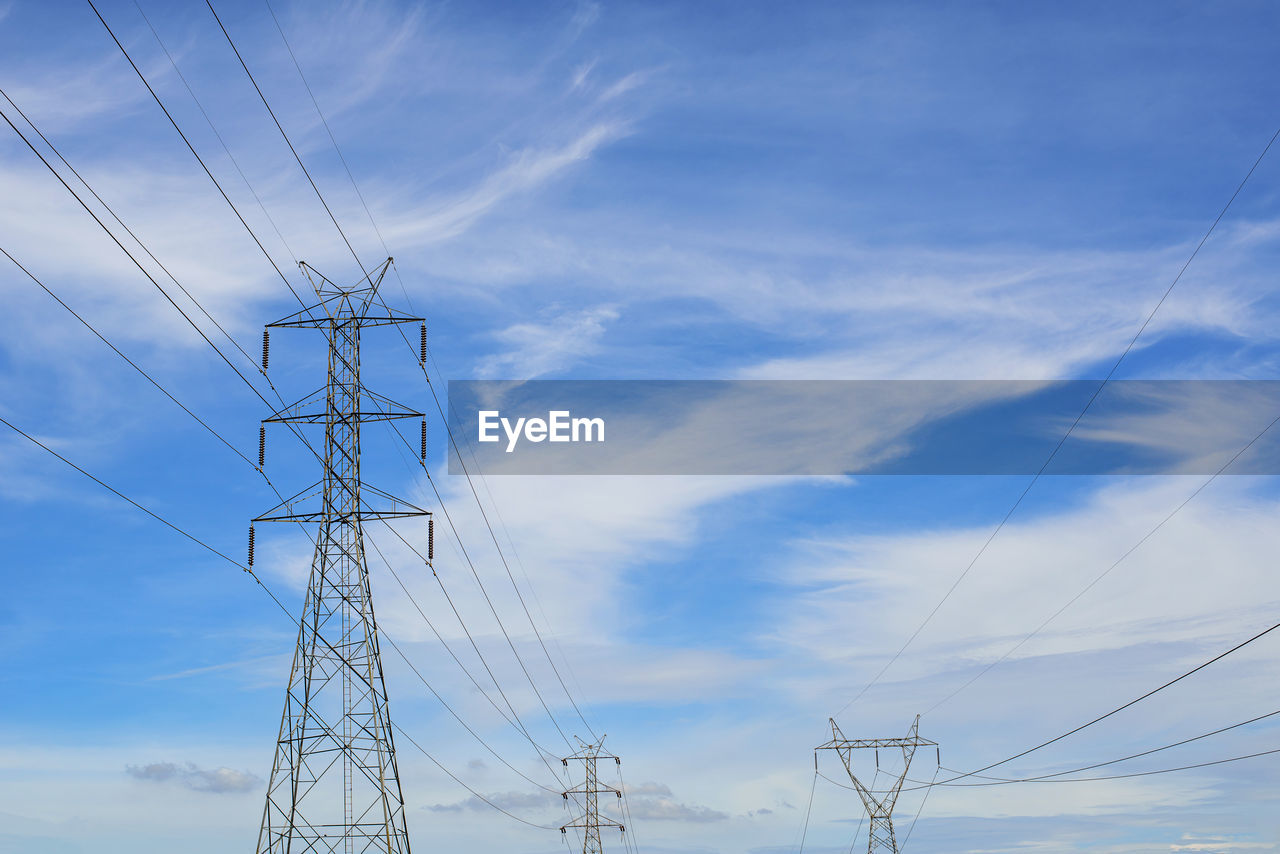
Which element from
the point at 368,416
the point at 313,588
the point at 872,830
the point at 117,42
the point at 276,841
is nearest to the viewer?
the point at 117,42

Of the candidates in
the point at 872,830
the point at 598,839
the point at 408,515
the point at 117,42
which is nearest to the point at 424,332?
the point at 408,515

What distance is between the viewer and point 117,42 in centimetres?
2677

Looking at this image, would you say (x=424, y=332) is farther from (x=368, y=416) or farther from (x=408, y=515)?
(x=408, y=515)

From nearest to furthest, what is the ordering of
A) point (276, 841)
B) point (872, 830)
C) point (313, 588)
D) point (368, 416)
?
point (276, 841), point (313, 588), point (368, 416), point (872, 830)

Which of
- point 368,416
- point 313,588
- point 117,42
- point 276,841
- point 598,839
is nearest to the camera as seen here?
point 117,42

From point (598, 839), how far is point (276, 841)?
6242 centimetres

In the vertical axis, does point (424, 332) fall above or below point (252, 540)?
above

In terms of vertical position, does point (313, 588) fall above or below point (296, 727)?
above

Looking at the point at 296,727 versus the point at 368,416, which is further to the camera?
the point at 368,416

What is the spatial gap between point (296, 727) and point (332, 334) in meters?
15.7

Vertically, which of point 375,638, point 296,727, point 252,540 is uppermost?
point 252,540

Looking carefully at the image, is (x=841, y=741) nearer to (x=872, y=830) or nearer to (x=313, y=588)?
(x=872, y=830)

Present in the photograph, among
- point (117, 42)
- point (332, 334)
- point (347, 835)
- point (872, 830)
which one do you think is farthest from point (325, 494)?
point (872, 830)

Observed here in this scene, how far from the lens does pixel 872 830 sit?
88.4 meters
